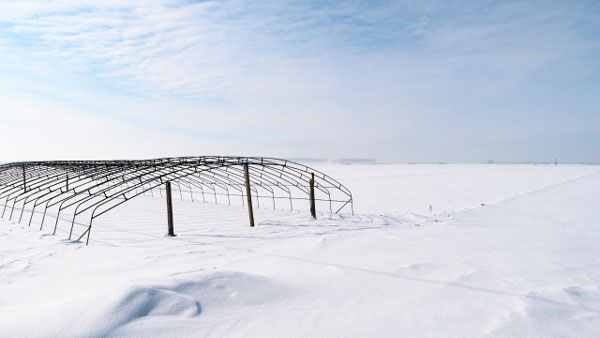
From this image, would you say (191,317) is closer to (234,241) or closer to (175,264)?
(175,264)

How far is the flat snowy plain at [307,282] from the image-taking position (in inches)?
168

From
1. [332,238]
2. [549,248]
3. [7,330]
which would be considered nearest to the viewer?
[7,330]

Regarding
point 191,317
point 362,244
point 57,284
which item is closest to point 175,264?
point 57,284

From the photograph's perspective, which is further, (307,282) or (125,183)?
(125,183)

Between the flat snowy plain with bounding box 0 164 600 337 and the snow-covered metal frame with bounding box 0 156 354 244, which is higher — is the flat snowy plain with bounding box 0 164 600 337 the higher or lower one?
the lower one

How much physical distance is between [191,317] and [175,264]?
14.4ft

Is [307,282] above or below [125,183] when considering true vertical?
below

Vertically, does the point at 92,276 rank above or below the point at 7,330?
below

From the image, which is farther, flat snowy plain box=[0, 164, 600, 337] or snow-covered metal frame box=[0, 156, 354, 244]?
snow-covered metal frame box=[0, 156, 354, 244]

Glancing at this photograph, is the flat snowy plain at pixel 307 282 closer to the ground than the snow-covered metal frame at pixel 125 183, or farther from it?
closer to the ground

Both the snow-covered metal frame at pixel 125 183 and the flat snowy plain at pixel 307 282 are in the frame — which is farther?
the snow-covered metal frame at pixel 125 183

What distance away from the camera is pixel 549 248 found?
8.28m

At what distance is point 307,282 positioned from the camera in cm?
607

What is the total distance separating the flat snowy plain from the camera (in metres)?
4.27
